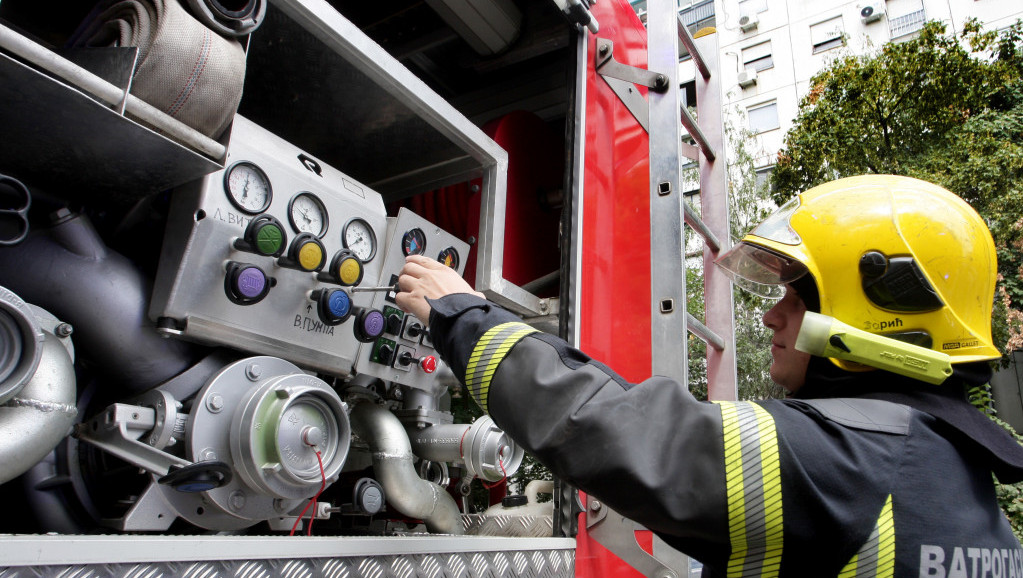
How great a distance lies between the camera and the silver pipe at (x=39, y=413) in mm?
1221

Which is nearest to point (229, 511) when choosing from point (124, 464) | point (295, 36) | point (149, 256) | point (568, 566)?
point (124, 464)

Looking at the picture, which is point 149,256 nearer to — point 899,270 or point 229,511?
point 229,511

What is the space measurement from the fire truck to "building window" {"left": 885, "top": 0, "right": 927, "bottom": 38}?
75.2 ft

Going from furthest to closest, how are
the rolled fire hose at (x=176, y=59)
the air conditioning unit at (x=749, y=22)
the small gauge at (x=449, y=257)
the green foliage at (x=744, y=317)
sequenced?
the air conditioning unit at (x=749, y=22) < the green foliage at (x=744, y=317) < the small gauge at (x=449, y=257) < the rolled fire hose at (x=176, y=59)

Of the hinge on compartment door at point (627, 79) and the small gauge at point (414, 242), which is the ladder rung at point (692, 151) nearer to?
the hinge on compartment door at point (627, 79)

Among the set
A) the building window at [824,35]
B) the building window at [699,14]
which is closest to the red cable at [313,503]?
the building window at [824,35]

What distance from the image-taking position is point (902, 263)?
1.34m

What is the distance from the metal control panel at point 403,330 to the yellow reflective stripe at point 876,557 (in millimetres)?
1244

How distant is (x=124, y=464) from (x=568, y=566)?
1195 mm

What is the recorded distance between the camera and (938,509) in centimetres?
110

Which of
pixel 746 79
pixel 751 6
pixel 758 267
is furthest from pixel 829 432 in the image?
pixel 751 6

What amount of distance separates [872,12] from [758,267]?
24.1 metres

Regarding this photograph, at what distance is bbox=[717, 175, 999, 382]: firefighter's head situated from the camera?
134cm

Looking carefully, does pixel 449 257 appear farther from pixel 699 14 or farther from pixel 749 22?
pixel 699 14
